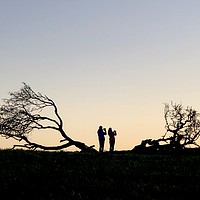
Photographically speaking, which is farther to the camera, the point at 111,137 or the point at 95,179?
the point at 111,137

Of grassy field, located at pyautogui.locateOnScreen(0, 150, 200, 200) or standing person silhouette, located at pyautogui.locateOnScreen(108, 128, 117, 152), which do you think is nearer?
grassy field, located at pyautogui.locateOnScreen(0, 150, 200, 200)

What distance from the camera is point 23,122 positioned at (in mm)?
52062

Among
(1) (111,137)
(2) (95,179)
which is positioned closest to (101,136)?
(1) (111,137)

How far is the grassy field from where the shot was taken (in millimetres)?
16344

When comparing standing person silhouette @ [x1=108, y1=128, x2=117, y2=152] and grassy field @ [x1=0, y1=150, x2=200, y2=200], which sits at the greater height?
standing person silhouette @ [x1=108, y1=128, x2=117, y2=152]

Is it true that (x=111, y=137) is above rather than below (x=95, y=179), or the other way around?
above

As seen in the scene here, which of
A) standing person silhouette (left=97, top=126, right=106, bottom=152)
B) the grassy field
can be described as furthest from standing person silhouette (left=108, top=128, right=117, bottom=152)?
the grassy field

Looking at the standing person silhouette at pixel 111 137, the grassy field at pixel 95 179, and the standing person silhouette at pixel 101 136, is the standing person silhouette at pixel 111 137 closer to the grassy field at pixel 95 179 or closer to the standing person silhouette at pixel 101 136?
the standing person silhouette at pixel 101 136

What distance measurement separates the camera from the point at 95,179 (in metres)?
19.4

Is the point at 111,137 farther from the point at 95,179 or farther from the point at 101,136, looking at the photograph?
the point at 95,179

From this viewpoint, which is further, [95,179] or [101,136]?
[101,136]

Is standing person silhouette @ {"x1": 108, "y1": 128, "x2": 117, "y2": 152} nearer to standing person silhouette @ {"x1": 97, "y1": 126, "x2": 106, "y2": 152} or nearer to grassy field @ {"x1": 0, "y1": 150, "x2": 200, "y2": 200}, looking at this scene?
standing person silhouette @ {"x1": 97, "y1": 126, "x2": 106, "y2": 152}

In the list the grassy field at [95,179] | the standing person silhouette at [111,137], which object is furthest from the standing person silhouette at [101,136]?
the grassy field at [95,179]

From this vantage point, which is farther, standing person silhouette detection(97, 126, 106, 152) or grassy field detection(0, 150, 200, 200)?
standing person silhouette detection(97, 126, 106, 152)
